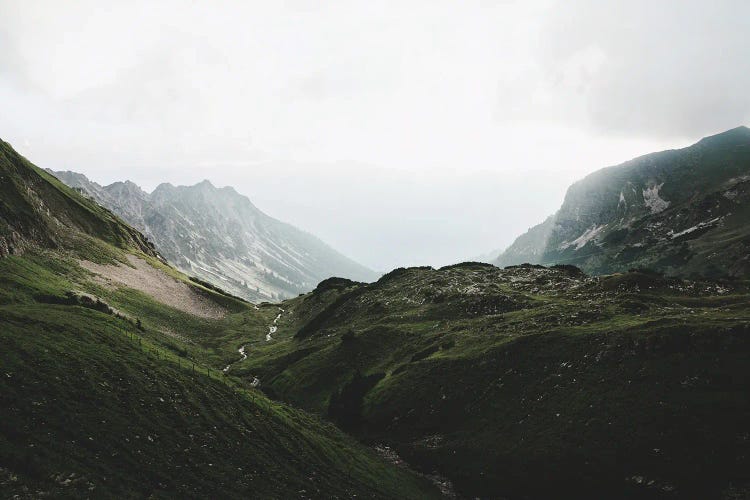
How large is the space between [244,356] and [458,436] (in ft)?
220

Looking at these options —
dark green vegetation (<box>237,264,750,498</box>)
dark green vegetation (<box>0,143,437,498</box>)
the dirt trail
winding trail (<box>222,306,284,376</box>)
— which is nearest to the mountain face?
the dirt trail

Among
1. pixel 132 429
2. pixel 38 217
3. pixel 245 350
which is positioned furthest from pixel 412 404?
pixel 38 217

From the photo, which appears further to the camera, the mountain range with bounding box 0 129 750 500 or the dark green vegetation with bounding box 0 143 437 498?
the mountain range with bounding box 0 129 750 500

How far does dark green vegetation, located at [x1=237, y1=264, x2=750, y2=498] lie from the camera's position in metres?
39.9

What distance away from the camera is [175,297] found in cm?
14500

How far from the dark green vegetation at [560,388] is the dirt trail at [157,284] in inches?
2185

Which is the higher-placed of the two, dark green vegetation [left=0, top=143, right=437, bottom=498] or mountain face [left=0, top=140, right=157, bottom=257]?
mountain face [left=0, top=140, right=157, bottom=257]

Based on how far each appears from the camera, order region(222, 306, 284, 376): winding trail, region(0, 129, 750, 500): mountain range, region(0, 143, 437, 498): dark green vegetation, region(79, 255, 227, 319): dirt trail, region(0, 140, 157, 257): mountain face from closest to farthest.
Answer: region(0, 143, 437, 498): dark green vegetation, region(0, 129, 750, 500): mountain range, region(222, 306, 284, 376): winding trail, region(0, 140, 157, 257): mountain face, region(79, 255, 227, 319): dirt trail

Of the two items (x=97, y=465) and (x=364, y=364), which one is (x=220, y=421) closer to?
(x=97, y=465)

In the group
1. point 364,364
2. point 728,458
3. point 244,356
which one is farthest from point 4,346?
point 244,356

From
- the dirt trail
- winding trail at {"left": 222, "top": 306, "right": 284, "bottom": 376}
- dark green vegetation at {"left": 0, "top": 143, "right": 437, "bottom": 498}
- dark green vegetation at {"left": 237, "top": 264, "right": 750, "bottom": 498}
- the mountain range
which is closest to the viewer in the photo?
dark green vegetation at {"left": 0, "top": 143, "right": 437, "bottom": 498}

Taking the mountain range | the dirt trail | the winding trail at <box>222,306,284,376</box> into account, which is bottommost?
the winding trail at <box>222,306,284,376</box>

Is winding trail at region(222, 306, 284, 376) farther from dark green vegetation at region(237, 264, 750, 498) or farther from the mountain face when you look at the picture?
the mountain face

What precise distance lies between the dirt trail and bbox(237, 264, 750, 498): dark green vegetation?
55504mm
